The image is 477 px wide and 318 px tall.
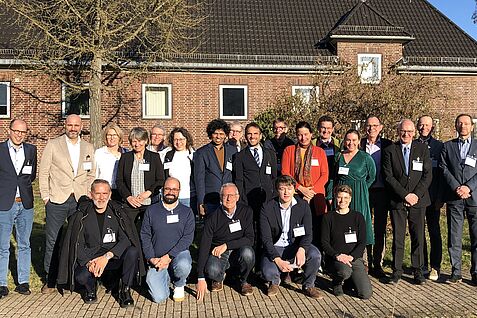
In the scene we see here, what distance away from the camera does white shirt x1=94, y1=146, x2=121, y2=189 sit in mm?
6617

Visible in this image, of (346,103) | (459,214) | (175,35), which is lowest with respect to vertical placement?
(459,214)

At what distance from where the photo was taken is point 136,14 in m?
15.6

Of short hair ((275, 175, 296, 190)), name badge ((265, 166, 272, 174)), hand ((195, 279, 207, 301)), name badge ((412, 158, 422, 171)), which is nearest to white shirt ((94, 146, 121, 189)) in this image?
hand ((195, 279, 207, 301))

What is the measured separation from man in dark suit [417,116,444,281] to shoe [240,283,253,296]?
248cm

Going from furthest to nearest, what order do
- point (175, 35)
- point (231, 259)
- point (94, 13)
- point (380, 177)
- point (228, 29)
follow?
point (228, 29) → point (175, 35) → point (94, 13) → point (380, 177) → point (231, 259)

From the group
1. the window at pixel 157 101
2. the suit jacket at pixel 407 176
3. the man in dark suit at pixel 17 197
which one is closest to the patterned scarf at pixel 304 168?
the suit jacket at pixel 407 176

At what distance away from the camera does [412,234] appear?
6.56 meters

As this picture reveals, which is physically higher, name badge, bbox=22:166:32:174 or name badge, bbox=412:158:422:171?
name badge, bbox=412:158:422:171

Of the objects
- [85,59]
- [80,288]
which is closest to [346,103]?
[80,288]

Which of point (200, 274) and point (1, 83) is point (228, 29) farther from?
point (200, 274)

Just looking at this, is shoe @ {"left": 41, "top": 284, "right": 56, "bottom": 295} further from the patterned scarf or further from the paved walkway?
the patterned scarf

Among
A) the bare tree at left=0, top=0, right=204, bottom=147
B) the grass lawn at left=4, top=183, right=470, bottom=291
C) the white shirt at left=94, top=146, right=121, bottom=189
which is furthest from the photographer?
the bare tree at left=0, top=0, right=204, bottom=147

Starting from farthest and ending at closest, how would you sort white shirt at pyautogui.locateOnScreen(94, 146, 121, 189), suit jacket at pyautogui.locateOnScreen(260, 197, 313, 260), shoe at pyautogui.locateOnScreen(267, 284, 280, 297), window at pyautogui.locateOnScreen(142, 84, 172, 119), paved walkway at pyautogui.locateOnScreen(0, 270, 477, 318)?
window at pyautogui.locateOnScreen(142, 84, 172, 119) < white shirt at pyautogui.locateOnScreen(94, 146, 121, 189) < suit jacket at pyautogui.locateOnScreen(260, 197, 313, 260) < shoe at pyautogui.locateOnScreen(267, 284, 280, 297) < paved walkway at pyautogui.locateOnScreen(0, 270, 477, 318)

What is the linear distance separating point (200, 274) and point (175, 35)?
12342 millimetres
